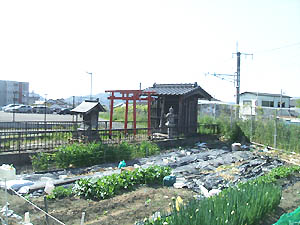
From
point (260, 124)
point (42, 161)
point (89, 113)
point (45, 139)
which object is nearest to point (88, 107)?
point (89, 113)

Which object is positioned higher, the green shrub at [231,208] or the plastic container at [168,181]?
the green shrub at [231,208]

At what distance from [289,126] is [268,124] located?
1197 millimetres

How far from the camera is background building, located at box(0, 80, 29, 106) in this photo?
58250 mm

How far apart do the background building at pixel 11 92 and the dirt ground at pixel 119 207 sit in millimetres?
55465

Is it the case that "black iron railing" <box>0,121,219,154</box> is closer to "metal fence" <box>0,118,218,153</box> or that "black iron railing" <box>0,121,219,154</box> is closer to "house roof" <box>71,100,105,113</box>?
"metal fence" <box>0,118,218,153</box>

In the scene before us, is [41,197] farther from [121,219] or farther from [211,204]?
[211,204]

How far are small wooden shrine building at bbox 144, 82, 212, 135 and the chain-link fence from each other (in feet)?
4.20

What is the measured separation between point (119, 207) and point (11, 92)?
208ft

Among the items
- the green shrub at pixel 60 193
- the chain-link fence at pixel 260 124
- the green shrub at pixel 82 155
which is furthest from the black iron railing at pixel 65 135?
the green shrub at pixel 60 193

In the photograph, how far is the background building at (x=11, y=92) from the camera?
58.2 m

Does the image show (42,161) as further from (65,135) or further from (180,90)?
(180,90)

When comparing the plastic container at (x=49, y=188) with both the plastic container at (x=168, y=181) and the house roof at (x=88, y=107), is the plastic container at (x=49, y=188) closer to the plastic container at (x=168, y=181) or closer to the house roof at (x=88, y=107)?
the plastic container at (x=168, y=181)

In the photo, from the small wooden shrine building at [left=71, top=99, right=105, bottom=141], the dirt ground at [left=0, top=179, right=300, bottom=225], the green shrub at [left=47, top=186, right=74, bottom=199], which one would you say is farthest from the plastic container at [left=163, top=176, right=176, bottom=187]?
the small wooden shrine building at [left=71, top=99, right=105, bottom=141]

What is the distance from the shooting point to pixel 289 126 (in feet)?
43.3
